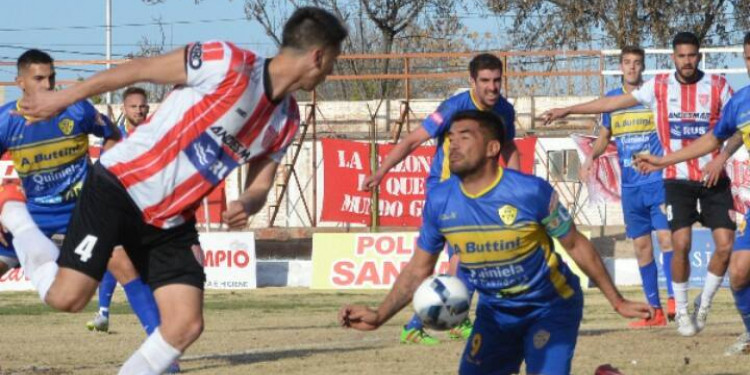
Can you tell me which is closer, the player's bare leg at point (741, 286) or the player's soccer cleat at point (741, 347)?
the player's bare leg at point (741, 286)

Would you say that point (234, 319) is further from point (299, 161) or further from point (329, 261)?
point (299, 161)

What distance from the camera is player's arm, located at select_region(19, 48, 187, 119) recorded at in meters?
6.95

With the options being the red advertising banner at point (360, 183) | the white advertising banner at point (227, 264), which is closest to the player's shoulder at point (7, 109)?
the white advertising banner at point (227, 264)

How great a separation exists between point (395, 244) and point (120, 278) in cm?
1211

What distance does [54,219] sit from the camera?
441 inches

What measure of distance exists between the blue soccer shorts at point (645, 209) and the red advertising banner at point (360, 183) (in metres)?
10.5

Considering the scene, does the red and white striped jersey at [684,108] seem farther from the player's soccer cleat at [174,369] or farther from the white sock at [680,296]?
the player's soccer cleat at [174,369]

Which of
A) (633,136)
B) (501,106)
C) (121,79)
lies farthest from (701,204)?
(121,79)

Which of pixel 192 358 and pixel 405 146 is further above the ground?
pixel 405 146

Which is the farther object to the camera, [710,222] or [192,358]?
[710,222]

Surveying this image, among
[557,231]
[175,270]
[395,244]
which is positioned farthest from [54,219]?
[395,244]

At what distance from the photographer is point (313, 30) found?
7.21 meters

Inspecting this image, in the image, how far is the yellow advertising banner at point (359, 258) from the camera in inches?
853

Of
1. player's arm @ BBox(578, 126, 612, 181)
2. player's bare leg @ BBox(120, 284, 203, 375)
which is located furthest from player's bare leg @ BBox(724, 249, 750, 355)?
player's bare leg @ BBox(120, 284, 203, 375)
